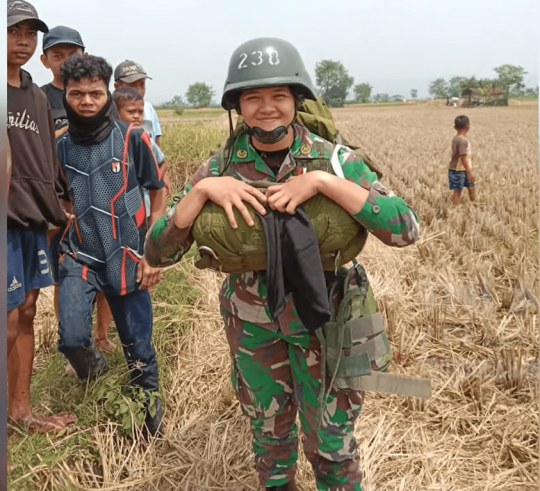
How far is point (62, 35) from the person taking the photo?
328 cm

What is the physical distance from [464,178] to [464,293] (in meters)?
3.23

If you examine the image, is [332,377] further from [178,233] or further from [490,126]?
[490,126]

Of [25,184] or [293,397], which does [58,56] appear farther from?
[293,397]

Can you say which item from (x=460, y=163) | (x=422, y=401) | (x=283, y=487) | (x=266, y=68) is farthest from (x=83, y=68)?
(x=460, y=163)

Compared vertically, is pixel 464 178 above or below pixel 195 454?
above

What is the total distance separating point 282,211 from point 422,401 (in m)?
1.73

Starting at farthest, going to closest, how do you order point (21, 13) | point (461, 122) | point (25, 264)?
point (461, 122)
point (25, 264)
point (21, 13)

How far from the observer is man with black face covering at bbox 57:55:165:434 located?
2504mm

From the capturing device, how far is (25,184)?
90.6 inches

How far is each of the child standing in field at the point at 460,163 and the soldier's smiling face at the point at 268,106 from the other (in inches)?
221

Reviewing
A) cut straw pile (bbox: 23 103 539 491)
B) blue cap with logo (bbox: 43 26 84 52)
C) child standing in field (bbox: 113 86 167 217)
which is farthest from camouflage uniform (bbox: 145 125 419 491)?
child standing in field (bbox: 113 86 167 217)

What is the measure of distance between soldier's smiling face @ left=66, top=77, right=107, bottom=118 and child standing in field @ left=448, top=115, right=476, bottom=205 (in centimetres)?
523

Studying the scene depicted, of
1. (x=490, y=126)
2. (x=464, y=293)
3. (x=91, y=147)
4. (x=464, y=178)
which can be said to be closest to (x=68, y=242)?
(x=91, y=147)

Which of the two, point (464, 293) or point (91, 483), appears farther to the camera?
point (464, 293)
